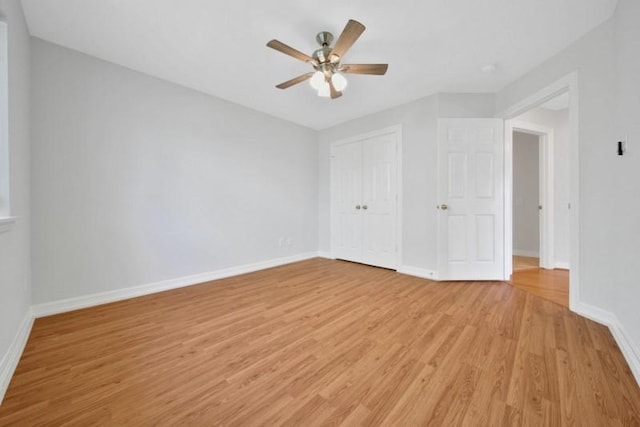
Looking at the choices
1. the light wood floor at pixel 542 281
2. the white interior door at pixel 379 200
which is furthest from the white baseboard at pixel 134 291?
the light wood floor at pixel 542 281

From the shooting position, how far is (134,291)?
2600 millimetres

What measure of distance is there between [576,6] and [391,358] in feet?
9.50

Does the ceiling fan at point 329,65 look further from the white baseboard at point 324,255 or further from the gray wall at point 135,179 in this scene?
the white baseboard at point 324,255

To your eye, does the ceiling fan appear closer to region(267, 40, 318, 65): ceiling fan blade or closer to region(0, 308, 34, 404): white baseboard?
region(267, 40, 318, 65): ceiling fan blade

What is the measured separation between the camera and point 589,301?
2.05 meters

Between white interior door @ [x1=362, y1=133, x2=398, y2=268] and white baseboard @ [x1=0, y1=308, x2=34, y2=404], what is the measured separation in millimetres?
3690


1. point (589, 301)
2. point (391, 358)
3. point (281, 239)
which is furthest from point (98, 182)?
point (589, 301)

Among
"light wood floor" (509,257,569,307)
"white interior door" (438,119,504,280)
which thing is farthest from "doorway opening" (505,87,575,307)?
"white interior door" (438,119,504,280)

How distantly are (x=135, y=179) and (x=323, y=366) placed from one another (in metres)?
2.71

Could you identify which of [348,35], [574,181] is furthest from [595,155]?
[348,35]

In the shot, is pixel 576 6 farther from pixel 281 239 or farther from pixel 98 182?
pixel 98 182

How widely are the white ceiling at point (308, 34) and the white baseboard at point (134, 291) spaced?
240 cm

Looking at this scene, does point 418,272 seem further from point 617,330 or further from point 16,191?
point 16,191

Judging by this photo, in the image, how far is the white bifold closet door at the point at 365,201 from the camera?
3.72 m
